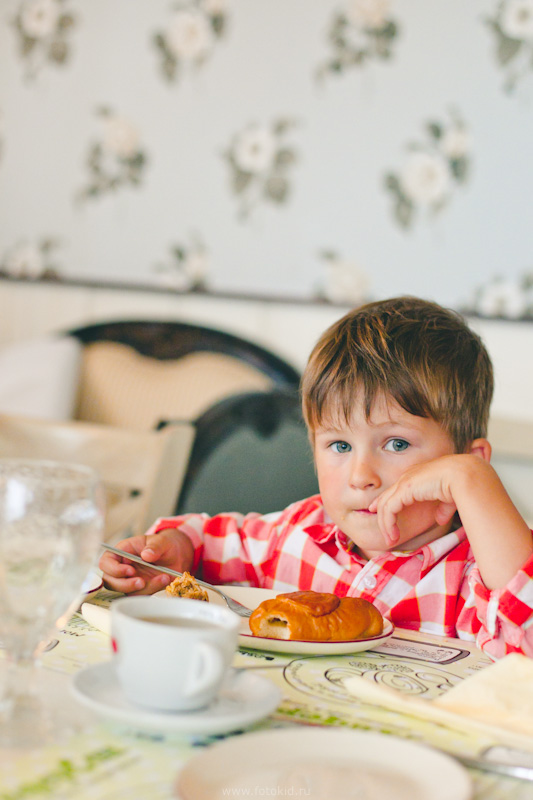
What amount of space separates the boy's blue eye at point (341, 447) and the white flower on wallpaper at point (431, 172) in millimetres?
1407

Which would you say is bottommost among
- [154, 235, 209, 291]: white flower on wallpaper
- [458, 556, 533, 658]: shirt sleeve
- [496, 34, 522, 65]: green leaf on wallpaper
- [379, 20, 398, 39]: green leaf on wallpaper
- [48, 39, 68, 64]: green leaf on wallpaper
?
[458, 556, 533, 658]: shirt sleeve

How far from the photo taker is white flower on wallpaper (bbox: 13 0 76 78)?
2783mm

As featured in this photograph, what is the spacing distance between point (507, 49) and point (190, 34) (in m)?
1.00

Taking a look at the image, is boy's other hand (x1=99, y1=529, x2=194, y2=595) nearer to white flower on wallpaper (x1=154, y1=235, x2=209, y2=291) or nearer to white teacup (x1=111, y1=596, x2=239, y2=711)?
white teacup (x1=111, y1=596, x2=239, y2=711)

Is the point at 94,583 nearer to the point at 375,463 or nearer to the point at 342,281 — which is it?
the point at 375,463

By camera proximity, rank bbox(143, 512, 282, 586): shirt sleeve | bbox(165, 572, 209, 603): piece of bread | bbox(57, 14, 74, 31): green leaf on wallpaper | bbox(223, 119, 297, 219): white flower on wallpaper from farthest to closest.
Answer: bbox(57, 14, 74, 31): green leaf on wallpaper < bbox(223, 119, 297, 219): white flower on wallpaper < bbox(143, 512, 282, 586): shirt sleeve < bbox(165, 572, 209, 603): piece of bread

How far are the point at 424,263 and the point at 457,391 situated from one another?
1317mm

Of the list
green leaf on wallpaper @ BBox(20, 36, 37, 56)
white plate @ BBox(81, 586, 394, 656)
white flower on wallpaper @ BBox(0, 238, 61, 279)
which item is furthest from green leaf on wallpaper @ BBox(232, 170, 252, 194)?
white plate @ BBox(81, 586, 394, 656)

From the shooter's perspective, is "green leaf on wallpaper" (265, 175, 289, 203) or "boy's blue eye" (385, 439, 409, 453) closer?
"boy's blue eye" (385, 439, 409, 453)

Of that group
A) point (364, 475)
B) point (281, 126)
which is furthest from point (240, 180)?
point (364, 475)

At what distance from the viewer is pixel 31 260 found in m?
2.86

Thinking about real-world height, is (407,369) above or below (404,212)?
below

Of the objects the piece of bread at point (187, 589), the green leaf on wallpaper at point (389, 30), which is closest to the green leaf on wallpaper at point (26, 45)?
the green leaf on wallpaper at point (389, 30)

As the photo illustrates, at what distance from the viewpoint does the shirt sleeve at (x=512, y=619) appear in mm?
753
